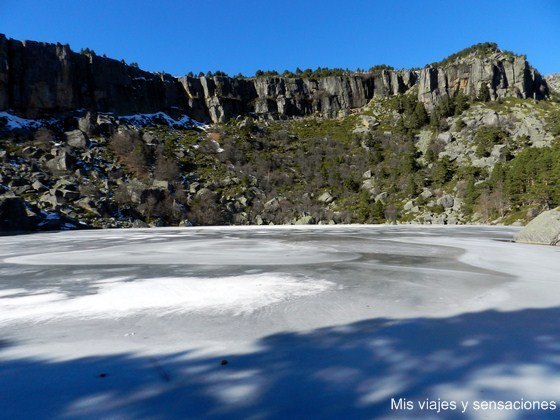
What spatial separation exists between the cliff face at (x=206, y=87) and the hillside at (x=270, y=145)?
239 millimetres

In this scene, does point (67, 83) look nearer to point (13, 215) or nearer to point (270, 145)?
point (270, 145)

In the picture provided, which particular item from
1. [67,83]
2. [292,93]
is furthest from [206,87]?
[67,83]

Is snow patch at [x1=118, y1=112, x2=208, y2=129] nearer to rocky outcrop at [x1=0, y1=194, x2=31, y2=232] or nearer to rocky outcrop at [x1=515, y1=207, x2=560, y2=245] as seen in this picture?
rocky outcrop at [x1=0, y1=194, x2=31, y2=232]

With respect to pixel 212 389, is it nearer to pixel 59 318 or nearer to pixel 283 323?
pixel 283 323

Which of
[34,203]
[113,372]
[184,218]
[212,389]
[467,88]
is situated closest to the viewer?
[212,389]

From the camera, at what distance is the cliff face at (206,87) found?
5322 centimetres

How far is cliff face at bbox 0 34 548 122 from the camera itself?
53.2 meters

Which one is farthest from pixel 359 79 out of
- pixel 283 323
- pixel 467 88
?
pixel 283 323

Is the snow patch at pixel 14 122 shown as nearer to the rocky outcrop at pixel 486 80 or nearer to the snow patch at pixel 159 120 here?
the snow patch at pixel 159 120

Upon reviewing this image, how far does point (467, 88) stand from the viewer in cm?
6850

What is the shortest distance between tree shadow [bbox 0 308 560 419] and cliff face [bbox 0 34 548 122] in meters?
64.0

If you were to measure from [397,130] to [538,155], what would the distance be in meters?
29.5

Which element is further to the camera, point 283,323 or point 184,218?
point 184,218

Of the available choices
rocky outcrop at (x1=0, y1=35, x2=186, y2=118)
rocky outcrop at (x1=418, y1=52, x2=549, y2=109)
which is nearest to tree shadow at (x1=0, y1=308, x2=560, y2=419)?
rocky outcrop at (x1=0, y1=35, x2=186, y2=118)
